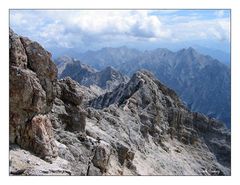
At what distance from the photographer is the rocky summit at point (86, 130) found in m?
19.0

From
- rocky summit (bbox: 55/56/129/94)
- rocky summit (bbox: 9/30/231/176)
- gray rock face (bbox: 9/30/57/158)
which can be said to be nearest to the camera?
gray rock face (bbox: 9/30/57/158)

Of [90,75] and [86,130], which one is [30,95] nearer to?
[86,130]

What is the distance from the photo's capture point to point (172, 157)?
37.5 metres

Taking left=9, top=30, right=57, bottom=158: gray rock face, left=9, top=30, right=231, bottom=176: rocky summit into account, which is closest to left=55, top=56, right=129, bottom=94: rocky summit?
left=9, top=30, right=231, bottom=176: rocky summit

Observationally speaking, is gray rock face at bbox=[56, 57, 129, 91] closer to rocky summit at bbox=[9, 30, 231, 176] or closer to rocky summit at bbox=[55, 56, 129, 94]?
rocky summit at bbox=[55, 56, 129, 94]

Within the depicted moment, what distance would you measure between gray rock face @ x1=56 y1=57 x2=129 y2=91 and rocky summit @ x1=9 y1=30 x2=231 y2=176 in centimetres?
7118

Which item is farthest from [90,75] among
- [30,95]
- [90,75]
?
[30,95]

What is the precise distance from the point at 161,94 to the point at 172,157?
813 cm

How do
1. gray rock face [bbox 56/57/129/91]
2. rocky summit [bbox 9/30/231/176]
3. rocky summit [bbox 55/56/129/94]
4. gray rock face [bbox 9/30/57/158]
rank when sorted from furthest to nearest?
gray rock face [bbox 56/57/129/91], rocky summit [bbox 55/56/129/94], rocky summit [bbox 9/30/231/176], gray rock face [bbox 9/30/57/158]

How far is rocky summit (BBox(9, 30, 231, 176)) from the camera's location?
747 inches

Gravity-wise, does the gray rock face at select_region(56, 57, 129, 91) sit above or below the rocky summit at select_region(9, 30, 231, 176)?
above

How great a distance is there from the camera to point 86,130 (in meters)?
26.4
